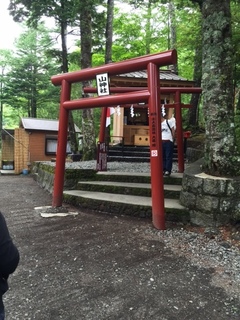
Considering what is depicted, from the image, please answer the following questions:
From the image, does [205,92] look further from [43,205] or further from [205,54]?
[43,205]

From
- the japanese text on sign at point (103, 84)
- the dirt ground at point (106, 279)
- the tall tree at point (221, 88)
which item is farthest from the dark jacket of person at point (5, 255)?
the japanese text on sign at point (103, 84)

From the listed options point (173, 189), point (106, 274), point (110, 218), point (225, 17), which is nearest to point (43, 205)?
point (110, 218)

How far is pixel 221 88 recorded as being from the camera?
4164 mm

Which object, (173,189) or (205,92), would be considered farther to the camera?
(173,189)

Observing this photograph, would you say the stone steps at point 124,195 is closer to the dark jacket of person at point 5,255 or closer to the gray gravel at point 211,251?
the gray gravel at point 211,251

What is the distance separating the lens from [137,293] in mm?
2451

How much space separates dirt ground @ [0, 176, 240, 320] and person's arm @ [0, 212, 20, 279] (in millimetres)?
1013

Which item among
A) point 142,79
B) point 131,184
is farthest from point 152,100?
point 142,79

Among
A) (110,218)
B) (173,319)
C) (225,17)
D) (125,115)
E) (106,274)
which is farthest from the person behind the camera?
(125,115)

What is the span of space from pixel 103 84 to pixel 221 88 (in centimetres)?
205

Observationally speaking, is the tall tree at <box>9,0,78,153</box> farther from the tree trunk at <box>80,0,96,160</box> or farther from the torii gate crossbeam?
the torii gate crossbeam

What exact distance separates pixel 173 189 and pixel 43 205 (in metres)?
2.91

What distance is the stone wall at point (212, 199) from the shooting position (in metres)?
3.85

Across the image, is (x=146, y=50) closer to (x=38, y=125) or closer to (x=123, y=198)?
(x=38, y=125)
